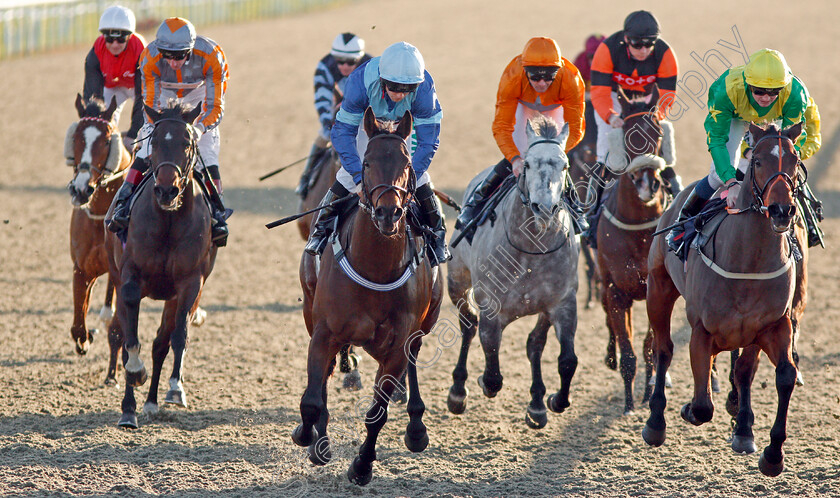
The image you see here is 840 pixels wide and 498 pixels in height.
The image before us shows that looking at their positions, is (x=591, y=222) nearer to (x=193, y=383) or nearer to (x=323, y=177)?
(x=323, y=177)

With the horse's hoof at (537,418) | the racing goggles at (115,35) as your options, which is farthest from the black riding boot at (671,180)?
the racing goggles at (115,35)

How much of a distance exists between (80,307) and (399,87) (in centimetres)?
356

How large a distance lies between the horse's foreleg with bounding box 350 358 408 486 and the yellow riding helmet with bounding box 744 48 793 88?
8.28 ft

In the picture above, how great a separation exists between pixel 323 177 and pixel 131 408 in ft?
10.1

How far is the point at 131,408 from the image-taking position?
631 centimetres


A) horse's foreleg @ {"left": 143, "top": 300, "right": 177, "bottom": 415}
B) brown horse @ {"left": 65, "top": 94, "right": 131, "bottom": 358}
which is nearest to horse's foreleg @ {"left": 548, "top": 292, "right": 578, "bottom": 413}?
horse's foreleg @ {"left": 143, "top": 300, "right": 177, "bottom": 415}

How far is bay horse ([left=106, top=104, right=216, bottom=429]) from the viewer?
20.0ft

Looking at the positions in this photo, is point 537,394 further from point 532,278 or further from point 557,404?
point 532,278

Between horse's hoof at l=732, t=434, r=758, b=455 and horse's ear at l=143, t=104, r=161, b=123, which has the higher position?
horse's ear at l=143, t=104, r=161, b=123

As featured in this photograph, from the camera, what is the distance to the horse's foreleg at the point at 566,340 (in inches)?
240

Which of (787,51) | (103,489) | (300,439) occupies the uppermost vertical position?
(787,51)

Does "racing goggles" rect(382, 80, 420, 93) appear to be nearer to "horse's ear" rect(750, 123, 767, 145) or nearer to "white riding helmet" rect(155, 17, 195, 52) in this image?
"horse's ear" rect(750, 123, 767, 145)

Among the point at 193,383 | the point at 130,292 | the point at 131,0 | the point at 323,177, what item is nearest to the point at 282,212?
the point at 323,177

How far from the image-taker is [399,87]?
5.36 metres
